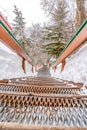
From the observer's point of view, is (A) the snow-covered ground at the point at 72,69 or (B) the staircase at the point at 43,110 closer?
(B) the staircase at the point at 43,110

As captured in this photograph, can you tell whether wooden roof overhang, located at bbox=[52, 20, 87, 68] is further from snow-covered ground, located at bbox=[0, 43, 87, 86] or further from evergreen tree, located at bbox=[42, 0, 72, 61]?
evergreen tree, located at bbox=[42, 0, 72, 61]

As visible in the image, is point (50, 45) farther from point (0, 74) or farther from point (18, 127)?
point (18, 127)

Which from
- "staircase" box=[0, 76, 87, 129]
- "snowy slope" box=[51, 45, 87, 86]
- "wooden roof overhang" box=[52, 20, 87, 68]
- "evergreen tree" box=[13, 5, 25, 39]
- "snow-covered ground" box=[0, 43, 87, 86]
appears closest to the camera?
"staircase" box=[0, 76, 87, 129]

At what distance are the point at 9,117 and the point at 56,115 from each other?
23 cm

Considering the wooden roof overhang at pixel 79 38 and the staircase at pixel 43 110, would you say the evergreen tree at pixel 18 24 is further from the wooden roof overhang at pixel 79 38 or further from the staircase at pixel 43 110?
the staircase at pixel 43 110

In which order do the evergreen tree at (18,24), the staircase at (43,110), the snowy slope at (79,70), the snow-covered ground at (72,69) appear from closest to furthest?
the staircase at (43,110), the snowy slope at (79,70), the snow-covered ground at (72,69), the evergreen tree at (18,24)

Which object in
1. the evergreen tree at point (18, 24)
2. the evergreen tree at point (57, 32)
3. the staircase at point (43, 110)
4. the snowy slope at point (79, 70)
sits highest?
the evergreen tree at point (18, 24)

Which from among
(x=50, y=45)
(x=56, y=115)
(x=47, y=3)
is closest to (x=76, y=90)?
(x=56, y=115)

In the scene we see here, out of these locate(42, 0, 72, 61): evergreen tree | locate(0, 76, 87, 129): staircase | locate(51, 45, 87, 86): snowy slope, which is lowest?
locate(0, 76, 87, 129): staircase

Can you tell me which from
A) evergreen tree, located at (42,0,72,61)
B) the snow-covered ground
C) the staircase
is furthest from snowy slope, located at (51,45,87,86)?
evergreen tree, located at (42,0,72,61)

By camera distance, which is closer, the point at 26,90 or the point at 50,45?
the point at 26,90

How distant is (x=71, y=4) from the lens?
36.4ft

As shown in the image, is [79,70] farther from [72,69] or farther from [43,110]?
[43,110]

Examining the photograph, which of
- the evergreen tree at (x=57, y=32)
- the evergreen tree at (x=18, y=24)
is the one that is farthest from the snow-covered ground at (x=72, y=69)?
the evergreen tree at (x=18, y=24)
